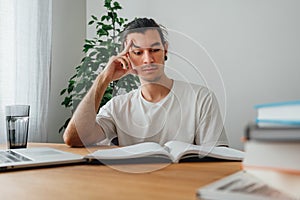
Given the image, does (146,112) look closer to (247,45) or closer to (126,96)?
(126,96)

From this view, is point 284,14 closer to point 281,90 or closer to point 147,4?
point 281,90

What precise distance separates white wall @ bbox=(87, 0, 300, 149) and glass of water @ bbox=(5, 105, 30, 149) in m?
1.07

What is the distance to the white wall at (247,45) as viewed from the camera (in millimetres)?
2061

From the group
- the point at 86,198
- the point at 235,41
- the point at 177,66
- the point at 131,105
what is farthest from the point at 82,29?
the point at 86,198

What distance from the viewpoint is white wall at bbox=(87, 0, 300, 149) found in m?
2.06

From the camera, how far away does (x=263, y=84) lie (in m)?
2.14

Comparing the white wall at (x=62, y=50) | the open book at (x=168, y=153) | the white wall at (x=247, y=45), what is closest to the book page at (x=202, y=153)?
the open book at (x=168, y=153)

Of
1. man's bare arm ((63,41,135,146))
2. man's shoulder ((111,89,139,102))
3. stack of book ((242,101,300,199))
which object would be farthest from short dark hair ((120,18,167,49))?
stack of book ((242,101,300,199))

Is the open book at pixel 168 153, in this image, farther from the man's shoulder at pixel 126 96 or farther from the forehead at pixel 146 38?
the man's shoulder at pixel 126 96

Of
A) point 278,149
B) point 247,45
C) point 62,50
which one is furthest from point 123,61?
point 62,50

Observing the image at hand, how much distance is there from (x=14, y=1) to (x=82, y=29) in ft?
2.35

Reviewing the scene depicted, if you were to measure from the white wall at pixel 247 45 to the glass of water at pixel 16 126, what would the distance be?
1068mm

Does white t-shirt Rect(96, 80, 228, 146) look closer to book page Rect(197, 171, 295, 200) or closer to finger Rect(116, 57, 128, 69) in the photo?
finger Rect(116, 57, 128, 69)

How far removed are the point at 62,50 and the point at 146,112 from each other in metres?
1.70
